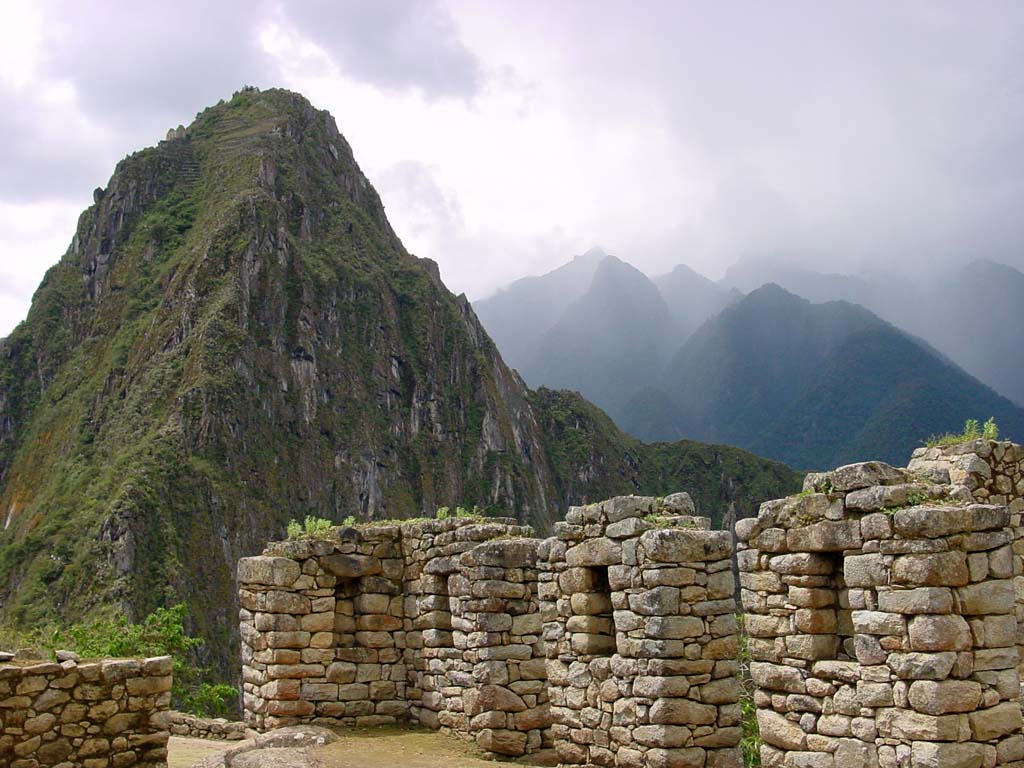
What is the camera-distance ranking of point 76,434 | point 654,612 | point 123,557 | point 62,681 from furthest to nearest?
point 76,434
point 123,557
point 62,681
point 654,612

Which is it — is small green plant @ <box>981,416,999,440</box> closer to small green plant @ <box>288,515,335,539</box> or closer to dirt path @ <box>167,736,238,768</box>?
small green plant @ <box>288,515,335,539</box>

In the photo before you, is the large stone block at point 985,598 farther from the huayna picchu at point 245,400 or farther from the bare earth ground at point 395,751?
the huayna picchu at point 245,400

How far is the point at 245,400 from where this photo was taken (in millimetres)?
125938

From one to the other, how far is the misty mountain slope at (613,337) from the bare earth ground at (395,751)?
447 ft

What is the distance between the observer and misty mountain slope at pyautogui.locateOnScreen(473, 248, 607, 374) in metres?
165

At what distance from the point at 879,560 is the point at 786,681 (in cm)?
111

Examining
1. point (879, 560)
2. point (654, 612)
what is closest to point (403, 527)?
point (654, 612)

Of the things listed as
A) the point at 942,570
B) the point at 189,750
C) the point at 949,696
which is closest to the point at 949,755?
the point at 949,696

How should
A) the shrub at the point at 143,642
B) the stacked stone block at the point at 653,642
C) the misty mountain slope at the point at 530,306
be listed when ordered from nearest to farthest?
the stacked stone block at the point at 653,642 < the shrub at the point at 143,642 < the misty mountain slope at the point at 530,306

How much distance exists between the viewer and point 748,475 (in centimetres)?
14762

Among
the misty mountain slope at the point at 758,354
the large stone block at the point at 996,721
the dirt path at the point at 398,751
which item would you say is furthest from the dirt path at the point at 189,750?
the misty mountain slope at the point at 758,354

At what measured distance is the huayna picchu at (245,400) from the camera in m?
105

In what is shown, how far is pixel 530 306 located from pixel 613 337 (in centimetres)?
2720

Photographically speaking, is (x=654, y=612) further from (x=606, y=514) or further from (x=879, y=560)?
(x=879, y=560)
